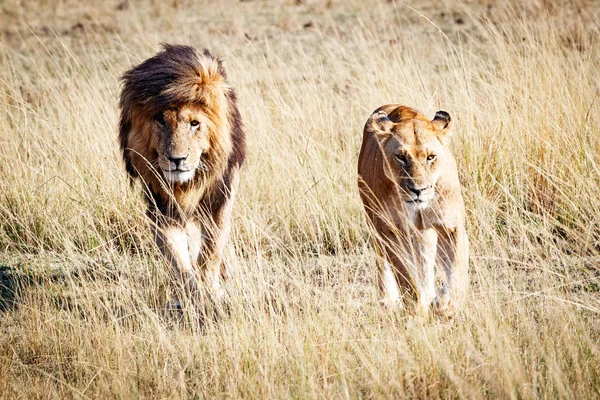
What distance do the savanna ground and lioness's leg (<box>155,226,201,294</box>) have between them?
118 millimetres

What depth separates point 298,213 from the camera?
5.07 meters

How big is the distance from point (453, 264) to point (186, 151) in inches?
61.6

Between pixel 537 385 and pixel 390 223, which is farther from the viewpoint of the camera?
pixel 390 223

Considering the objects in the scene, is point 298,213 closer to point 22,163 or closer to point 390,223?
point 390,223

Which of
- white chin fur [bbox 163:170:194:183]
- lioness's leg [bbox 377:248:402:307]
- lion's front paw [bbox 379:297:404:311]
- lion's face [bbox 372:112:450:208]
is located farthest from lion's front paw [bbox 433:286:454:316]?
white chin fur [bbox 163:170:194:183]

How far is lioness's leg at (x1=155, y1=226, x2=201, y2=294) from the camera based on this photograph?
13.9 feet

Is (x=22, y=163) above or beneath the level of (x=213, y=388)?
above

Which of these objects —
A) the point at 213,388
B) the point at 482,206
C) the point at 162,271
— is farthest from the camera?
the point at 482,206

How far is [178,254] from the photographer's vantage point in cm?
432

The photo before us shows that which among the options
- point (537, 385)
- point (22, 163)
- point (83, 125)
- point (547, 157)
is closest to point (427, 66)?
point (547, 157)

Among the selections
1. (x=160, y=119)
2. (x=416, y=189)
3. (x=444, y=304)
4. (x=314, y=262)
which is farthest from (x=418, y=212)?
(x=160, y=119)

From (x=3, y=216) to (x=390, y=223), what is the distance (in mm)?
3033

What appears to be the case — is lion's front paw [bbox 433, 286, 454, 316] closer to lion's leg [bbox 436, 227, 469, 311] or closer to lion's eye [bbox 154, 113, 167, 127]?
lion's leg [bbox 436, 227, 469, 311]

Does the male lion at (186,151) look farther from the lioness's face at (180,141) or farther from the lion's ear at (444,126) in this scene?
the lion's ear at (444,126)
